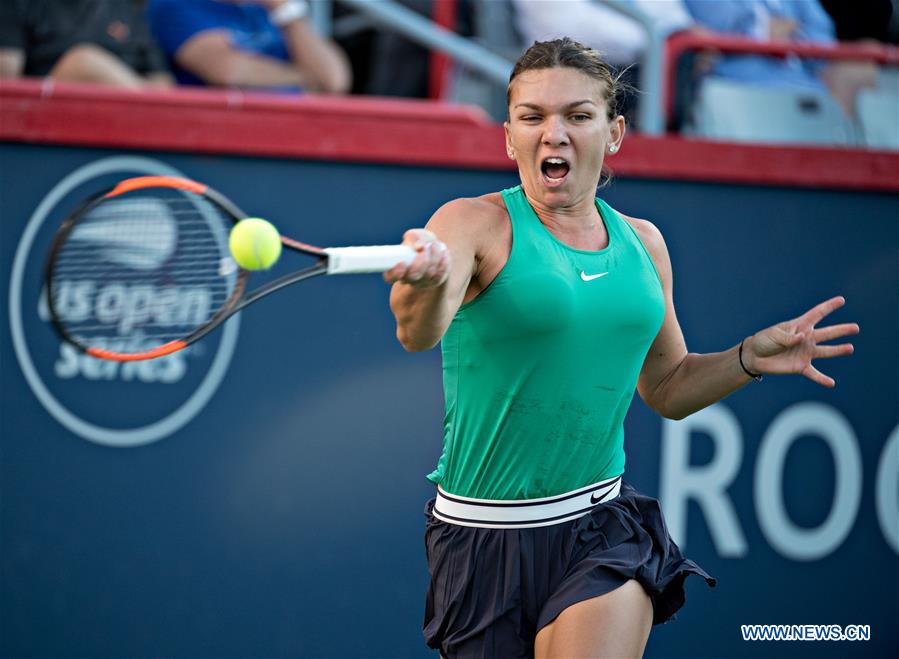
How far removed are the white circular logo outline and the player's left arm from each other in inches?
74.3

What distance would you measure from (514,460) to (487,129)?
2066 mm

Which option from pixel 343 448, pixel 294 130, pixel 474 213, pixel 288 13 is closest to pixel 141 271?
pixel 294 130

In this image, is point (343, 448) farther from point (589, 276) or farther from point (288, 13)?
point (589, 276)

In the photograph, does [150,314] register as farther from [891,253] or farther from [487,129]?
[891,253]

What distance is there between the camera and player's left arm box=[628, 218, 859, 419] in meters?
3.11

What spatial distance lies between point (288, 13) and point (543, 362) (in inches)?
106

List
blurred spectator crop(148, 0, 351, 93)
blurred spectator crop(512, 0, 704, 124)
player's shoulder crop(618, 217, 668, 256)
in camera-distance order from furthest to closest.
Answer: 1. blurred spectator crop(512, 0, 704, 124)
2. blurred spectator crop(148, 0, 351, 93)
3. player's shoulder crop(618, 217, 668, 256)

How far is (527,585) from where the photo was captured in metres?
2.92

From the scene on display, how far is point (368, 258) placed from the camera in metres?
2.44

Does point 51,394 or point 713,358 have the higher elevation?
point 713,358

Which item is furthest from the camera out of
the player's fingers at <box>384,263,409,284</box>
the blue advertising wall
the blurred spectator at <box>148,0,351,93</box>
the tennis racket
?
the blurred spectator at <box>148,0,351,93</box>

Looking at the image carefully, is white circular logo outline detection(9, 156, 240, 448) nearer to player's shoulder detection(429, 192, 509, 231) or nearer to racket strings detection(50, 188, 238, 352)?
racket strings detection(50, 188, 238, 352)

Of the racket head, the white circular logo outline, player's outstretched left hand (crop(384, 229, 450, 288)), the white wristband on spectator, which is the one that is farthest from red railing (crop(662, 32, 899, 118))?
player's outstretched left hand (crop(384, 229, 450, 288))

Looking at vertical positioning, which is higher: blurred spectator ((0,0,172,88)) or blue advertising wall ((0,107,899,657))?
blurred spectator ((0,0,172,88))
